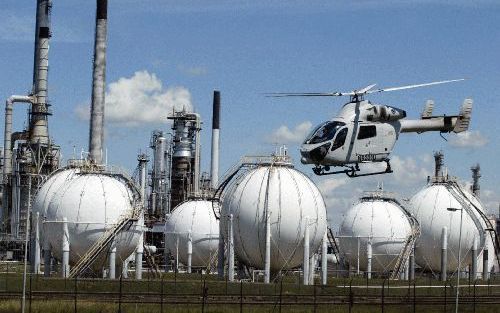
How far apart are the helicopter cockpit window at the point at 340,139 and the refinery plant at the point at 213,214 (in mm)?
54

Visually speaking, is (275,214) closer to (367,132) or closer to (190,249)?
(367,132)

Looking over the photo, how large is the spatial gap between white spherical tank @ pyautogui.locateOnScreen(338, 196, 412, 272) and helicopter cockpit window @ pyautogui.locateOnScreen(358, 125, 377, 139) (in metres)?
41.4

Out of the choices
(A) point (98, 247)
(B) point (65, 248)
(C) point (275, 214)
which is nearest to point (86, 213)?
(A) point (98, 247)

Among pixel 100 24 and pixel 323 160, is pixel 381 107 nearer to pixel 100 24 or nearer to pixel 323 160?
pixel 323 160

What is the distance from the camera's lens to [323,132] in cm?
4881

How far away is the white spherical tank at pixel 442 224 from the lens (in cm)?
9269

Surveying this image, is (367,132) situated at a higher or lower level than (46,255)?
higher

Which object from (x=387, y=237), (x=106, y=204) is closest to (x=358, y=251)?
(x=387, y=237)

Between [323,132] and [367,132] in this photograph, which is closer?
[323,132]

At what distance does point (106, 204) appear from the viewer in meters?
71.7

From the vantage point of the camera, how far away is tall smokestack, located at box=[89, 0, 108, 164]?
277 ft

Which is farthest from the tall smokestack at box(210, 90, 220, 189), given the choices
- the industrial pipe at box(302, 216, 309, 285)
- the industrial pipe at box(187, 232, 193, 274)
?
the industrial pipe at box(302, 216, 309, 285)

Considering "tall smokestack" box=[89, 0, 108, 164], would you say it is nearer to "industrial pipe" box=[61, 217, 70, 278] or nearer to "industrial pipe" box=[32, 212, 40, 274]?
"industrial pipe" box=[32, 212, 40, 274]

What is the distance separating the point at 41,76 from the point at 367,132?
63.0 metres
